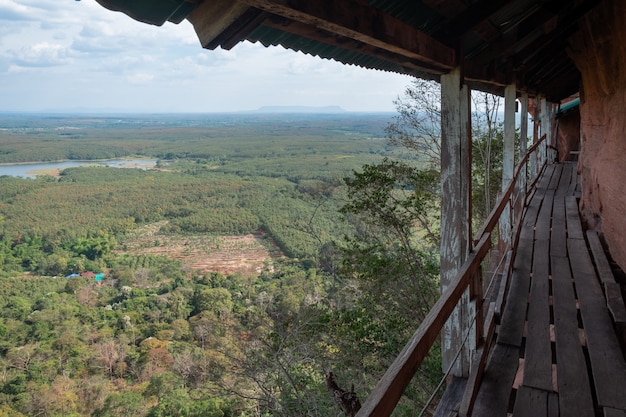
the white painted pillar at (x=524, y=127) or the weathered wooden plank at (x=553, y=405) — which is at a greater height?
the white painted pillar at (x=524, y=127)

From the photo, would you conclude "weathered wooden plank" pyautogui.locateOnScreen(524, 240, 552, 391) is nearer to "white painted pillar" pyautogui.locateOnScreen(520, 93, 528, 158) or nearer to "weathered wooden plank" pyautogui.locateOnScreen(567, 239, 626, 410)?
"weathered wooden plank" pyautogui.locateOnScreen(567, 239, 626, 410)

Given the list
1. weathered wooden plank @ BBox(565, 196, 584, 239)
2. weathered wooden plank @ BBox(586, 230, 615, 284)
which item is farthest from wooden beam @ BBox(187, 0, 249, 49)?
weathered wooden plank @ BBox(565, 196, 584, 239)

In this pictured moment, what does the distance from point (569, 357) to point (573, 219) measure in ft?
10.8

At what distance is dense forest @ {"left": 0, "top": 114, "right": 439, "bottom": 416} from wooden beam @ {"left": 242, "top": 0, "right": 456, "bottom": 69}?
574cm

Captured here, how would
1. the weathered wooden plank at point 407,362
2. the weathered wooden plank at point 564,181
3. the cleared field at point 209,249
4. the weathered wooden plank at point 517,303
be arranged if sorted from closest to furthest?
the weathered wooden plank at point 407,362 < the weathered wooden plank at point 517,303 < the weathered wooden plank at point 564,181 < the cleared field at point 209,249

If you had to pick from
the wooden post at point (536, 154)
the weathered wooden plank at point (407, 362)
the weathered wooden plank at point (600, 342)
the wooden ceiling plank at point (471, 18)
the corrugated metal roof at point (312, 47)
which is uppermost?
the wooden ceiling plank at point (471, 18)

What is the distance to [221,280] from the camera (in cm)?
3116

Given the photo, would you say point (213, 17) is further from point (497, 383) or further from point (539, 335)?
point (539, 335)

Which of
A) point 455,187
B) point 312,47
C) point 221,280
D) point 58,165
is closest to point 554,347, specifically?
point 455,187

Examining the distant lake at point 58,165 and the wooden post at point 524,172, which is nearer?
the wooden post at point 524,172

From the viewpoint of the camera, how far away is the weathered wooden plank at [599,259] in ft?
9.98

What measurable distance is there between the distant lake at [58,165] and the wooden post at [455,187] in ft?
287

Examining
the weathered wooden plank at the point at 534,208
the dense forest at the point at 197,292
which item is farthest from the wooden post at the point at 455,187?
the dense forest at the point at 197,292

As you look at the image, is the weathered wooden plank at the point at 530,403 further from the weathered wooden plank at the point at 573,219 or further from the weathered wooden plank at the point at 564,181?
the weathered wooden plank at the point at 564,181
